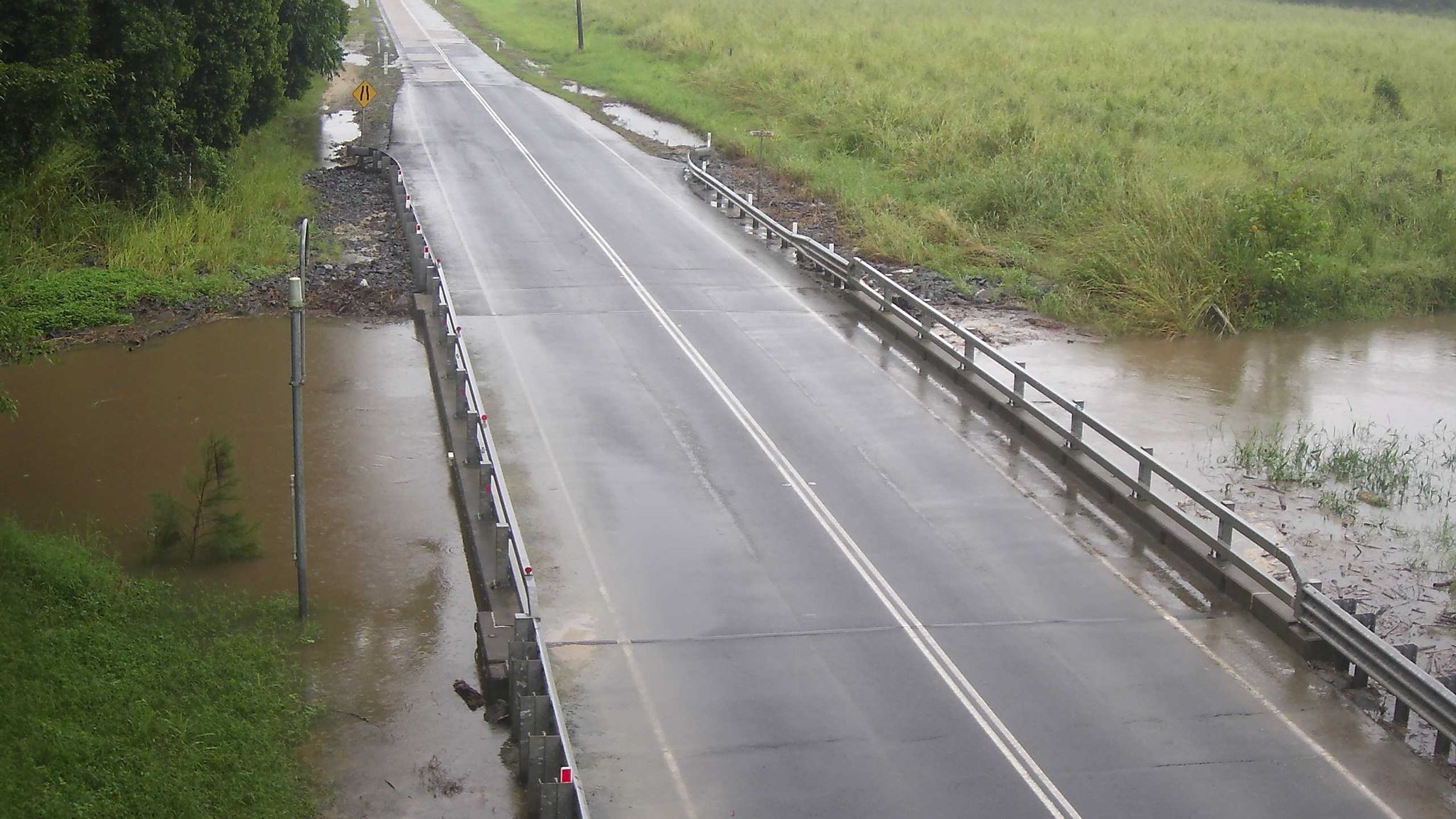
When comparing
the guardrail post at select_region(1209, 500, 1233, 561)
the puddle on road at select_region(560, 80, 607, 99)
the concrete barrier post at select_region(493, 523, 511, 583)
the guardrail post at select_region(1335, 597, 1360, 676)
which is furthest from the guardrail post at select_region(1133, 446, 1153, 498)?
the puddle on road at select_region(560, 80, 607, 99)

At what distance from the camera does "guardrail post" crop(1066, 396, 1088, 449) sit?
17203 millimetres

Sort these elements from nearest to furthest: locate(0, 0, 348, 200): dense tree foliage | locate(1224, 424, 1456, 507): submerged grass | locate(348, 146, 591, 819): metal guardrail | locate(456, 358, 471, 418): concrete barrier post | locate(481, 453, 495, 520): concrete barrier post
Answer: locate(348, 146, 591, 819): metal guardrail < locate(481, 453, 495, 520): concrete barrier post < locate(1224, 424, 1456, 507): submerged grass < locate(456, 358, 471, 418): concrete barrier post < locate(0, 0, 348, 200): dense tree foliage

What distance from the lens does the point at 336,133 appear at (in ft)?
134

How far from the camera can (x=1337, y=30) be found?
62625 mm

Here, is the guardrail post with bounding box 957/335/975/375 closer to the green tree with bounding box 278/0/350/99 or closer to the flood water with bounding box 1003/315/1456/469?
the flood water with bounding box 1003/315/1456/469

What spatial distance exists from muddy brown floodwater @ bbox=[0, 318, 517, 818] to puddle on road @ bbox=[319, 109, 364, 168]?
1487 centimetres

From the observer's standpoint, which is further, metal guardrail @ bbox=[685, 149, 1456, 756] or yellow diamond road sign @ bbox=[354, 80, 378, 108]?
yellow diamond road sign @ bbox=[354, 80, 378, 108]

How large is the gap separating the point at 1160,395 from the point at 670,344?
24.5 ft

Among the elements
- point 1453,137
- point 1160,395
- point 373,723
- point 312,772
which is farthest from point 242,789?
point 1453,137

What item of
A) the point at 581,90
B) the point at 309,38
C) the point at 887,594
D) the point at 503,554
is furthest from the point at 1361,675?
the point at 581,90

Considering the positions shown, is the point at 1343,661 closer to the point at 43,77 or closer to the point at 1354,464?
the point at 1354,464

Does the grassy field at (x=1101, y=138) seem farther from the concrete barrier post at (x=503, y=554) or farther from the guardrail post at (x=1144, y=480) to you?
the concrete barrier post at (x=503, y=554)

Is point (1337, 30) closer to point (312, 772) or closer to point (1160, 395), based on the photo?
point (1160, 395)

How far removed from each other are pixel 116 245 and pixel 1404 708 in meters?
21.9
